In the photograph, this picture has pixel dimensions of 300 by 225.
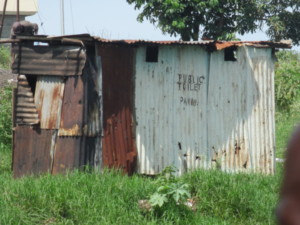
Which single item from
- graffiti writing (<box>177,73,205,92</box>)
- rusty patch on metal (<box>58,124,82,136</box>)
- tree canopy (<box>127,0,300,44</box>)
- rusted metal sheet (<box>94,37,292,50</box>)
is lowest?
rusty patch on metal (<box>58,124,82,136</box>)

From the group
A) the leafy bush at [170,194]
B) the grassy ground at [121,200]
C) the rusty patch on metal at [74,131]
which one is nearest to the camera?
the grassy ground at [121,200]

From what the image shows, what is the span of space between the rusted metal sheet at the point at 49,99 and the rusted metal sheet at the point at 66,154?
0.90 ft

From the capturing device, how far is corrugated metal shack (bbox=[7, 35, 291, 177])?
859cm

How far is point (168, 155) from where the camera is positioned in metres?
8.97

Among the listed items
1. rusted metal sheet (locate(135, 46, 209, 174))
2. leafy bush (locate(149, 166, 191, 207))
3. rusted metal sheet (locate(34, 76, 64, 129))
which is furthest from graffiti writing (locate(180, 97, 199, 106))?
leafy bush (locate(149, 166, 191, 207))

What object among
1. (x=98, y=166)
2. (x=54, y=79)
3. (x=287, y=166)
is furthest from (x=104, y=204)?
(x=287, y=166)

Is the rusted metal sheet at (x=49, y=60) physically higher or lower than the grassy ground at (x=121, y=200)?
higher

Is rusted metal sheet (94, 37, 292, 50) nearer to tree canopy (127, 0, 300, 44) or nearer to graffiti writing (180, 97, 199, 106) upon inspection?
graffiti writing (180, 97, 199, 106)

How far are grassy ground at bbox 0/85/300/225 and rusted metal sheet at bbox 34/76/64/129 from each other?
1.11 metres

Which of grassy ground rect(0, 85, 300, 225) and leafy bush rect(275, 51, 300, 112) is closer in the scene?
grassy ground rect(0, 85, 300, 225)

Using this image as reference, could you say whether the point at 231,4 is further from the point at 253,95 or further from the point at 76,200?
the point at 76,200

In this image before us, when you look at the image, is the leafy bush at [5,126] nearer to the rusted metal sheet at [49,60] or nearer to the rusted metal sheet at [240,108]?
the rusted metal sheet at [49,60]

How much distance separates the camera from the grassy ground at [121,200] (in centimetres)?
644

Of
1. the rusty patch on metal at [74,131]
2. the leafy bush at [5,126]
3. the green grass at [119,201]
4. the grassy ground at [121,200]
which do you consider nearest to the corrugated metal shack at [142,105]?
the rusty patch on metal at [74,131]
